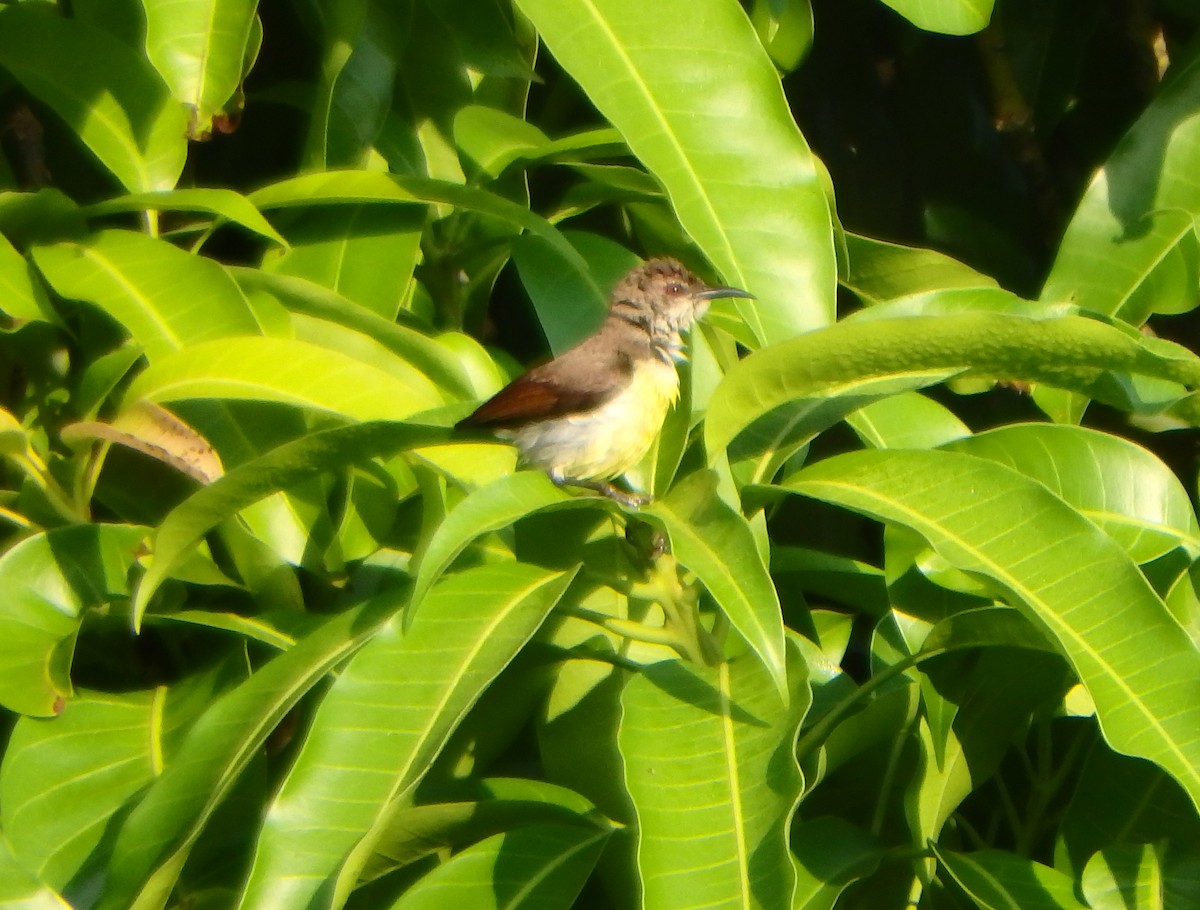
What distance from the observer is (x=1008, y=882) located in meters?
2.35

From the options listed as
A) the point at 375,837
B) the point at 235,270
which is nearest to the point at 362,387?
the point at 235,270

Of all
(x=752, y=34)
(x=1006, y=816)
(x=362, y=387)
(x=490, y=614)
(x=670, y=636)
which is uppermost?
(x=752, y=34)

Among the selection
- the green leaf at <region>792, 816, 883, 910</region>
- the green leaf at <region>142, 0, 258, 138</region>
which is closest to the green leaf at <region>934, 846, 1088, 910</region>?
the green leaf at <region>792, 816, 883, 910</region>

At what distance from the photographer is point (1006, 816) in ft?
9.35

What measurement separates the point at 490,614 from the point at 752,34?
109 centimetres

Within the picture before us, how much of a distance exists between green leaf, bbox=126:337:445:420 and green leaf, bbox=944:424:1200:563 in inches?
39.4

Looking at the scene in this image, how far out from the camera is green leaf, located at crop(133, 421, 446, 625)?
2070mm

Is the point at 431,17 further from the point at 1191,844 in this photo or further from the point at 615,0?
the point at 1191,844

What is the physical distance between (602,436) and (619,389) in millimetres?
143

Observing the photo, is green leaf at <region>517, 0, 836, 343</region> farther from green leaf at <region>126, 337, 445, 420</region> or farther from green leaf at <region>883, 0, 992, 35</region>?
green leaf at <region>126, 337, 445, 420</region>

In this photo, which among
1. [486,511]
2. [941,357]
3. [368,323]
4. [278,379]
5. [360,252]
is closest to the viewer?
[486,511]

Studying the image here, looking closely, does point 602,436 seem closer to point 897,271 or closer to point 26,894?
point 897,271

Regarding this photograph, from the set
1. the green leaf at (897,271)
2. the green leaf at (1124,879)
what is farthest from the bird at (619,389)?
the green leaf at (1124,879)

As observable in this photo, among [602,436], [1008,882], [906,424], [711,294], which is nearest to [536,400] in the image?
[602,436]
